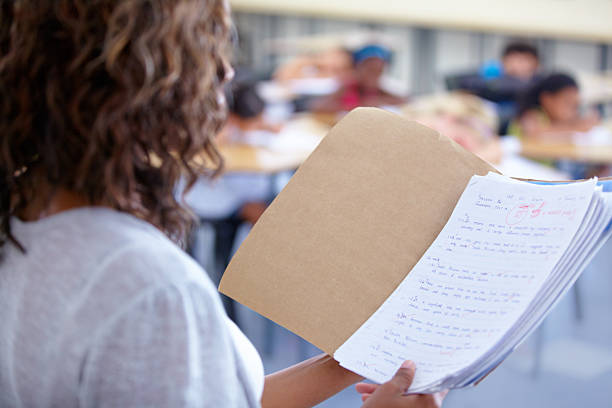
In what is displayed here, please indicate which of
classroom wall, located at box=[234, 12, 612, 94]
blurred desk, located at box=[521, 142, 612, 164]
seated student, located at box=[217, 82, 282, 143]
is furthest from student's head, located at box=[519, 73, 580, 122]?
classroom wall, located at box=[234, 12, 612, 94]

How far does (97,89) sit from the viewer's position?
0.52 meters

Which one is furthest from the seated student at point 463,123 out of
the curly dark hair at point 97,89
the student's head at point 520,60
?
the curly dark hair at point 97,89

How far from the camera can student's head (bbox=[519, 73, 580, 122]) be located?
3836mm

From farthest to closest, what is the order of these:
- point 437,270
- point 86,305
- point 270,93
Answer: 1. point 270,93
2. point 437,270
3. point 86,305

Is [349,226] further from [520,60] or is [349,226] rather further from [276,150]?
[520,60]

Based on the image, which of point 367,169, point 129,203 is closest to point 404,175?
point 367,169

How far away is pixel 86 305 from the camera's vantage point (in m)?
0.50

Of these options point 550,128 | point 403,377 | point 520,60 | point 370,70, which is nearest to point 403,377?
point 403,377

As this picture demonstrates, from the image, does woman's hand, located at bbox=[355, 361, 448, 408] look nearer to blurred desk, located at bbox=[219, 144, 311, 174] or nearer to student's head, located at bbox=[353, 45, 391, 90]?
blurred desk, located at bbox=[219, 144, 311, 174]

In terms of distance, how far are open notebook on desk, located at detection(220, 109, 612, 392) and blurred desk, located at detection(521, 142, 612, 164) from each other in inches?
99.6

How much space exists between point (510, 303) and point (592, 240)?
0.09 metres

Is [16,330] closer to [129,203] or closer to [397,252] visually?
[129,203]

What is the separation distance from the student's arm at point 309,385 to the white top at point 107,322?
26 cm

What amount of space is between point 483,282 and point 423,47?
6675mm
